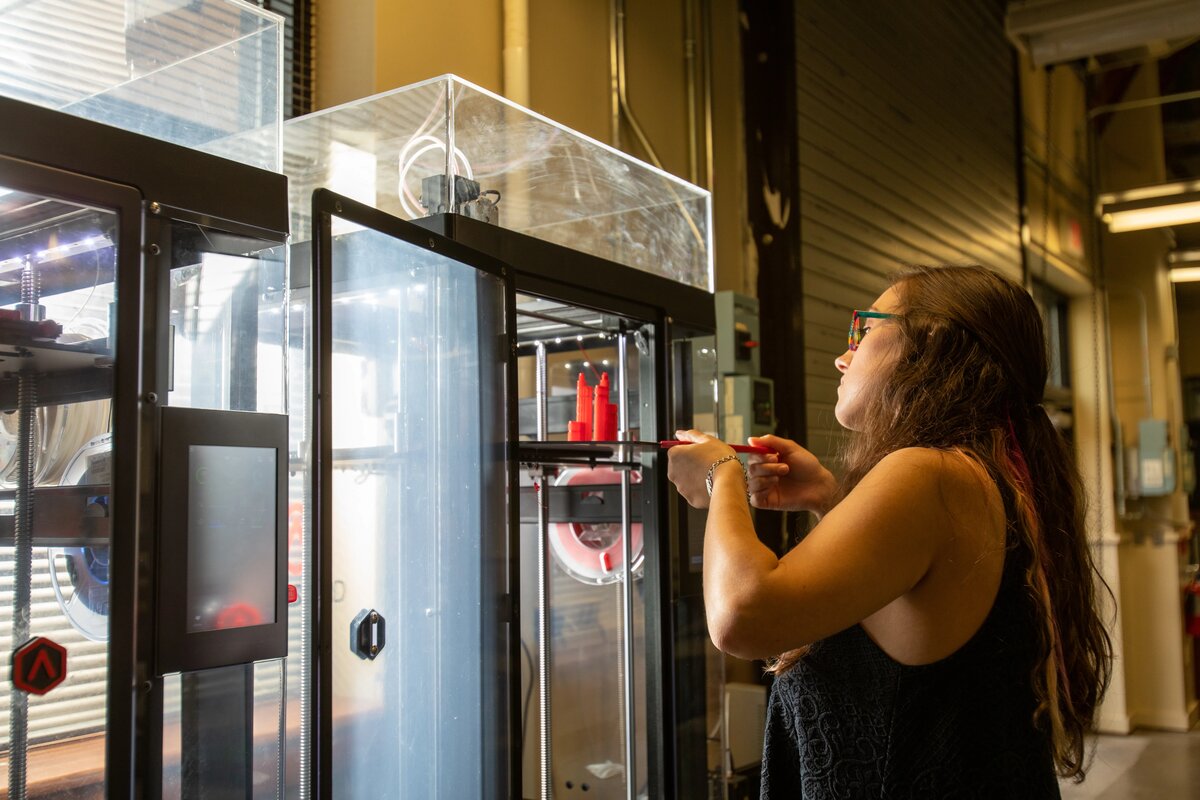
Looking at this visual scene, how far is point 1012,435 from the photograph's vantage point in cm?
141

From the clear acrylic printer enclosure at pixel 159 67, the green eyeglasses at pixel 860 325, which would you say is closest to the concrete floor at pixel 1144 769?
the green eyeglasses at pixel 860 325

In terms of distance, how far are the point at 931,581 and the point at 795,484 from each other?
522mm

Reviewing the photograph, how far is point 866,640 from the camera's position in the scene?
134 cm

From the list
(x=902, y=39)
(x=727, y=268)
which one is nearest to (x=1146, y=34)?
(x=902, y=39)

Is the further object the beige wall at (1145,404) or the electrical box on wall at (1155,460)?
the electrical box on wall at (1155,460)

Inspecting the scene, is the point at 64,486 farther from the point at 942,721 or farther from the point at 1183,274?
the point at 1183,274

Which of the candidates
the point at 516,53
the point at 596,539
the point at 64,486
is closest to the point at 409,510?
the point at 64,486

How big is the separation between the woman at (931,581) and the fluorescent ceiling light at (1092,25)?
4.35 m

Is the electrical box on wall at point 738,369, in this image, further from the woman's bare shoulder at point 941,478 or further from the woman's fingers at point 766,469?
the woman's bare shoulder at point 941,478

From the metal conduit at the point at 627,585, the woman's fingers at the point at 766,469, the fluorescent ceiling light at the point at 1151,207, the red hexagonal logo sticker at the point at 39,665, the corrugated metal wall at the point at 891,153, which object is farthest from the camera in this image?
the fluorescent ceiling light at the point at 1151,207

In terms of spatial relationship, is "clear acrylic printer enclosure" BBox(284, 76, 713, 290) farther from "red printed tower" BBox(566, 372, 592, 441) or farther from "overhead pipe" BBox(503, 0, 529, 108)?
"overhead pipe" BBox(503, 0, 529, 108)

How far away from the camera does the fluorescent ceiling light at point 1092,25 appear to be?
4.94 m

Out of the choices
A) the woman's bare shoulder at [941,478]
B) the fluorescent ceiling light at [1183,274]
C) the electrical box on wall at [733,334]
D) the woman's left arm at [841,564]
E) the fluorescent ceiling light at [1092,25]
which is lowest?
the woman's left arm at [841,564]

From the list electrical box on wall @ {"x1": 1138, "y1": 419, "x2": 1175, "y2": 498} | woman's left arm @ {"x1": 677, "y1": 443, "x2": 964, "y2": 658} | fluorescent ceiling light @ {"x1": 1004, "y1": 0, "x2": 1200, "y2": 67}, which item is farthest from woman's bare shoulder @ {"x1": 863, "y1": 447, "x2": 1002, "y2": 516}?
electrical box on wall @ {"x1": 1138, "y1": 419, "x2": 1175, "y2": 498}
